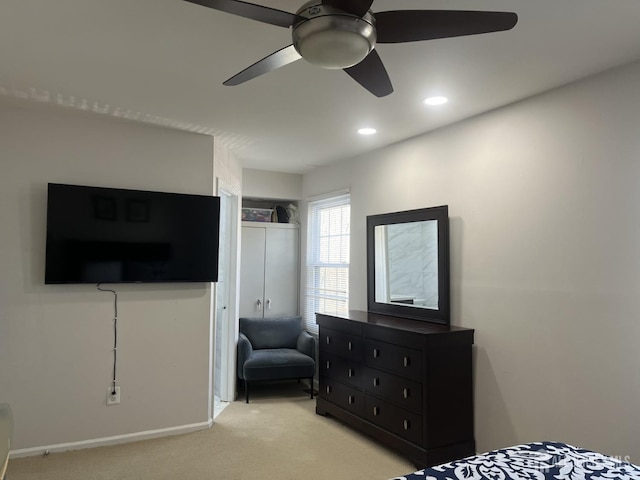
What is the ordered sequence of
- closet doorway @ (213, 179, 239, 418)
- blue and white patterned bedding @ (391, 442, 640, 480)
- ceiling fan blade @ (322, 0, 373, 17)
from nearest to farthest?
ceiling fan blade @ (322, 0, 373, 17) < blue and white patterned bedding @ (391, 442, 640, 480) < closet doorway @ (213, 179, 239, 418)

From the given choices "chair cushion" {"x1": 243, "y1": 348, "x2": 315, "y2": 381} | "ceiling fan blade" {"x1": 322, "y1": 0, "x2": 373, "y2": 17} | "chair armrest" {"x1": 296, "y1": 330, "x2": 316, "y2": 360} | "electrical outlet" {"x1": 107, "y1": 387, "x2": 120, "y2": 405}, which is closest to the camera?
"ceiling fan blade" {"x1": 322, "y1": 0, "x2": 373, "y2": 17}

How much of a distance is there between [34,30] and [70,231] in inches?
61.8

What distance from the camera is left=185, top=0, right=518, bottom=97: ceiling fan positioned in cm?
140

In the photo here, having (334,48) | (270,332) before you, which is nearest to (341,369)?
(270,332)

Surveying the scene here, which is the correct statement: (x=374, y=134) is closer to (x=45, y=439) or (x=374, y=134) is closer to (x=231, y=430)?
(x=231, y=430)

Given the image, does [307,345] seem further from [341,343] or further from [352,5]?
[352,5]

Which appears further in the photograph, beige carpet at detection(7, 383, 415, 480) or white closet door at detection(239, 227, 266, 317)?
white closet door at detection(239, 227, 266, 317)

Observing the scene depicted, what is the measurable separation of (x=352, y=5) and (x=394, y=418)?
9.37 ft

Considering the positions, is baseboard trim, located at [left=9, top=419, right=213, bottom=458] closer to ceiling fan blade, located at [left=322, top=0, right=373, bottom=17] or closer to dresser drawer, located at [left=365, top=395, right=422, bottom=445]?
dresser drawer, located at [left=365, top=395, right=422, bottom=445]

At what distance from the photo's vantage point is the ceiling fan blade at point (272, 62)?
1.65m

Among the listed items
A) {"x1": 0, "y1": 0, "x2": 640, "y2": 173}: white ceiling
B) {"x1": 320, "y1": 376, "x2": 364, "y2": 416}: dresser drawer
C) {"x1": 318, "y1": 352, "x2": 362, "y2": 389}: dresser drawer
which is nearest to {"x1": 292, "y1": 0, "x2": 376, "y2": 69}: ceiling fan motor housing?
{"x1": 0, "y1": 0, "x2": 640, "y2": 173}: white ceiling

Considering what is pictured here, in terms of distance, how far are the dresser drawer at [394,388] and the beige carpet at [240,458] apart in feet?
1.37

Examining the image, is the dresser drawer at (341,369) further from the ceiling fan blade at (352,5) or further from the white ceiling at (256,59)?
the ceiling fan blade at (352,5)

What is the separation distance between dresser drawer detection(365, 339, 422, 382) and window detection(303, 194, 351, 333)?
1.13 metres
